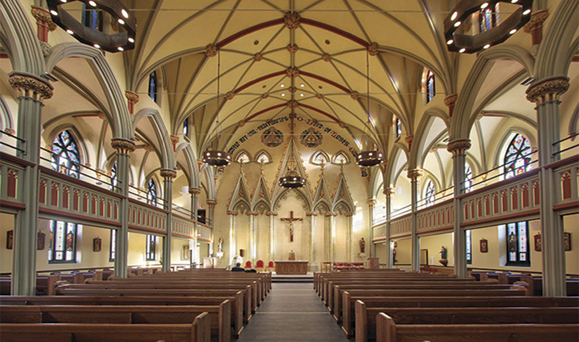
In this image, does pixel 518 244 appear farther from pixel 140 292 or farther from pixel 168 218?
pixel 140 292

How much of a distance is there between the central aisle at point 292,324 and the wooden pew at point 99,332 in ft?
11.4

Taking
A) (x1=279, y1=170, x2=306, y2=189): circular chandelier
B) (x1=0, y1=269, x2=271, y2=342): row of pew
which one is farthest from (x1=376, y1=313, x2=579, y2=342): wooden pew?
(x1=279, y1=170, x2=306, y2=189): circular chandelier

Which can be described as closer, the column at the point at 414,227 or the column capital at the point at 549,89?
the column capital at the point at 549,89

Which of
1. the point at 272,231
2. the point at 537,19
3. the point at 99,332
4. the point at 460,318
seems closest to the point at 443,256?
the point at 272,231

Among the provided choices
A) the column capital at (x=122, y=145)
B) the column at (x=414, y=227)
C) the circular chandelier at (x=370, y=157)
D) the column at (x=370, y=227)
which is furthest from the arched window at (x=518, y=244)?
the column capital at (x=122, y=145)

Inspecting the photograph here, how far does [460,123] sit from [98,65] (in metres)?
12.8

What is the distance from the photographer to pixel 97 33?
7953 mm

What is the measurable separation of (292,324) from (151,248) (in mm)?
22142

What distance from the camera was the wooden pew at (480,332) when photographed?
4.04m

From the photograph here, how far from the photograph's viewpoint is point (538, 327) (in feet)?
13.4

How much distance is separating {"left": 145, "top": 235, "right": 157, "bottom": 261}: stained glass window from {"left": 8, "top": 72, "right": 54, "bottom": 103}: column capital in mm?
18485

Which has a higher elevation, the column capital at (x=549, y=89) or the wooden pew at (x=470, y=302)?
the column capital at (x=549, y=89)

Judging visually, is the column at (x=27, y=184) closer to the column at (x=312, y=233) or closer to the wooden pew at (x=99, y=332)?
the wooden pew at (x=99, y=332)

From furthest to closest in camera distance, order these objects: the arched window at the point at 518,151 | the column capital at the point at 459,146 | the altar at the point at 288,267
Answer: the altar at the point at 288,267, the arched window at the point at 518,151, the column capital at the point at 459,146
